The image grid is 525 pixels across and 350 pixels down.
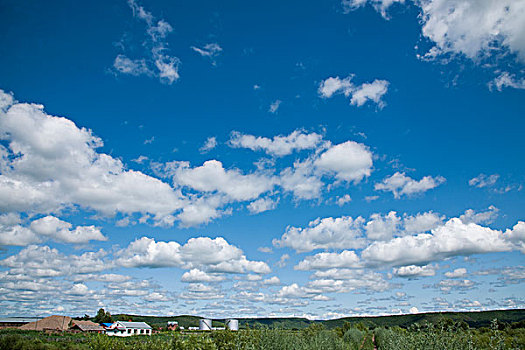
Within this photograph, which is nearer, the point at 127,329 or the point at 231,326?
the point at 231,326

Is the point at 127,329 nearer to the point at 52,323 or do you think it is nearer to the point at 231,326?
the point at 52,323

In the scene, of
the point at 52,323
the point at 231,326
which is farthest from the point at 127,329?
the point at 231,326

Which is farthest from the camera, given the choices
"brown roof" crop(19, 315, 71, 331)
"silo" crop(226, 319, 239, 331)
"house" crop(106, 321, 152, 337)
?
"brown roof" crop(19, 315, 71, 331)

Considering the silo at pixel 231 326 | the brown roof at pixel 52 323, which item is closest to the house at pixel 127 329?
the brown roof at pixel 52 323

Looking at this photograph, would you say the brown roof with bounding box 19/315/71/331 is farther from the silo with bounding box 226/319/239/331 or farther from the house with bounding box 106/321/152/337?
the silo with bounding box 226/319/239/331

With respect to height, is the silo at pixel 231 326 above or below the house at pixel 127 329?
above

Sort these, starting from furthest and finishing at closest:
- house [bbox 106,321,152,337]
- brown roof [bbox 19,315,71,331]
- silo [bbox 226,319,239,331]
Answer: brown roof [bbox 19,315,71,331] → house [bbox 106,321,152,337] → silo [bbox 226,319,239,331]

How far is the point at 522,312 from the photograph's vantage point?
447 feet

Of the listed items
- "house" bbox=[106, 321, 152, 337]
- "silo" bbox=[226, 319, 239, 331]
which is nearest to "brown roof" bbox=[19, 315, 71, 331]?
"house" bbox=[106, 321, 152, 337]

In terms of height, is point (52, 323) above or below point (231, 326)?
below

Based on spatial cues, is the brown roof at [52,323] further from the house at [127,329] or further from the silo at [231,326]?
the silo at [231,326]

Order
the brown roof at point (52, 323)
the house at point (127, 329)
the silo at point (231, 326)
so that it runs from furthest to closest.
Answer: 1. the brown roof at point (52, 323)
2. the house at point (127, 329)
3. the silo at point (231, 326)

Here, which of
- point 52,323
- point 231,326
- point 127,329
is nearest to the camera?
point 231,326

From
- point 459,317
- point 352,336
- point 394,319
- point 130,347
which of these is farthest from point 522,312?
point 130,347
